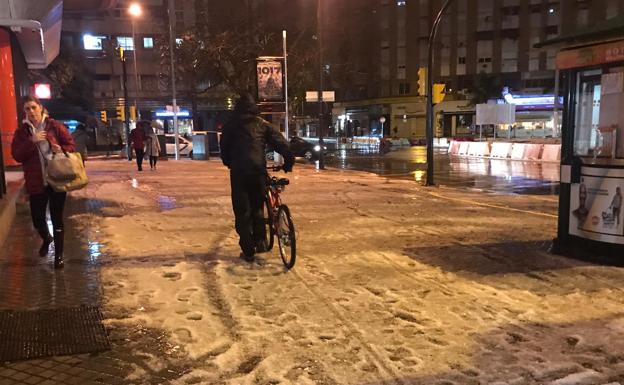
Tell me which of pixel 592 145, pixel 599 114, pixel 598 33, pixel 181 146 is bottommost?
pixel 181 146

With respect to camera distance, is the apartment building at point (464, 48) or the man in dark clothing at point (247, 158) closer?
the man in dark clothing at point (247, 158)

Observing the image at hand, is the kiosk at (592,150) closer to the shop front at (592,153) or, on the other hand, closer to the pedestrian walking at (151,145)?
the shop front at (592,153)

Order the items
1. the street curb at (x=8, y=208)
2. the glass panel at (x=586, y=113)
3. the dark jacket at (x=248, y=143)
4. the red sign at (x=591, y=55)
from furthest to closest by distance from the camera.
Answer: the street curb at (x=8, y=208)
the glass panel at (x=586, y=113)
the dark jacket at (x=248, y=143)
the red sign at (x=591, y=55)

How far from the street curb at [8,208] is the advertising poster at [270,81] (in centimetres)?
1009

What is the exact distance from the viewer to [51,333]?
4402 millimetres

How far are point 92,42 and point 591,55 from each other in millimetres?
55400

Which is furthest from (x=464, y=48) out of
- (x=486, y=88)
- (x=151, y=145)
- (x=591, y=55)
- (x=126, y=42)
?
(x=591, y=55)

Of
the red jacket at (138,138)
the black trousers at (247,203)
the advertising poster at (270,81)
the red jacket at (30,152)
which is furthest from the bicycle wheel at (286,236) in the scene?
the advertising poster at (270,81)

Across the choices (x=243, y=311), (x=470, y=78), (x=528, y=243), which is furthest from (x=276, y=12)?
(x=470, y=78)

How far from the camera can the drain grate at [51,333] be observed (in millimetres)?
4086

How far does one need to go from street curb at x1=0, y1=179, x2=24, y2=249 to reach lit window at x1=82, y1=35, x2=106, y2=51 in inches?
1817

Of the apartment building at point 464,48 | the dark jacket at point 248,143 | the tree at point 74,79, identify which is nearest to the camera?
the dark jacket at point 248,143

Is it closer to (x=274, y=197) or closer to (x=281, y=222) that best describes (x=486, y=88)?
(x=274, y=197)

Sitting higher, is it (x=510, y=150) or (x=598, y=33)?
(x=598, y=33)
